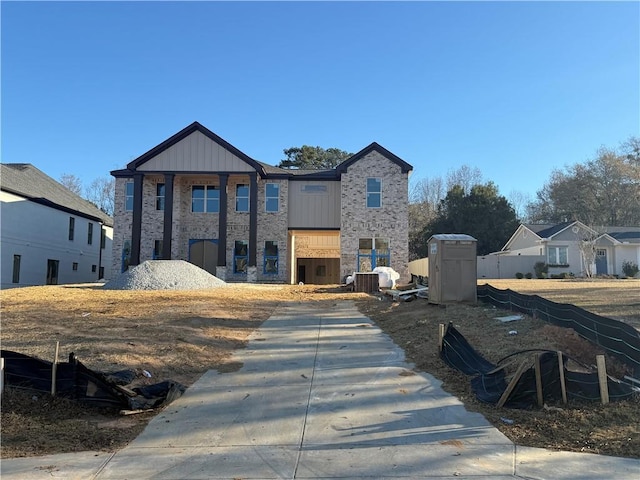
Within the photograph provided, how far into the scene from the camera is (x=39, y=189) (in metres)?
31.6

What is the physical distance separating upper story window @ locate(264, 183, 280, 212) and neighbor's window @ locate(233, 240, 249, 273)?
2679 millimetres

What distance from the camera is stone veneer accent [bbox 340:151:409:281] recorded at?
28.3m

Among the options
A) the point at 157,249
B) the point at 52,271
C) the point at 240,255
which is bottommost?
the point at 52,271

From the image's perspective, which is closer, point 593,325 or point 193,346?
point 593,325

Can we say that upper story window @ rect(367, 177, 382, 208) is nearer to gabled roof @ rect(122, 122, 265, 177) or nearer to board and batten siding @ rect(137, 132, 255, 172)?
gabled roof @ rect(122, 122, 265, 177)

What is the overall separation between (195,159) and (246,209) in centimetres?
428

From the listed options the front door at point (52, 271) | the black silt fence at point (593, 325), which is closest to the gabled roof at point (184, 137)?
the front door at point (52, 271)

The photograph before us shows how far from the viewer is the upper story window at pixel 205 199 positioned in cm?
2978

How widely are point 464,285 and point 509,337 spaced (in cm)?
394

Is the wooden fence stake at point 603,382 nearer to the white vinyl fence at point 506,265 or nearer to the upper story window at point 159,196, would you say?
the upper story window at point 159,196

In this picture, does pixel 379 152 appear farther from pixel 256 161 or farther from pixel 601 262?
pixel 601 262

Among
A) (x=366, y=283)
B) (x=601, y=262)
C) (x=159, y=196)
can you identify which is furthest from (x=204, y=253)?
(x=601, y=262)

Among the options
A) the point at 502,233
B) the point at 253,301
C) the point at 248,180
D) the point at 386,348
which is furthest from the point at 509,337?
the point at 502,233

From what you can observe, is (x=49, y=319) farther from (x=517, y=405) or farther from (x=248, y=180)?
(x=248, y=180)
